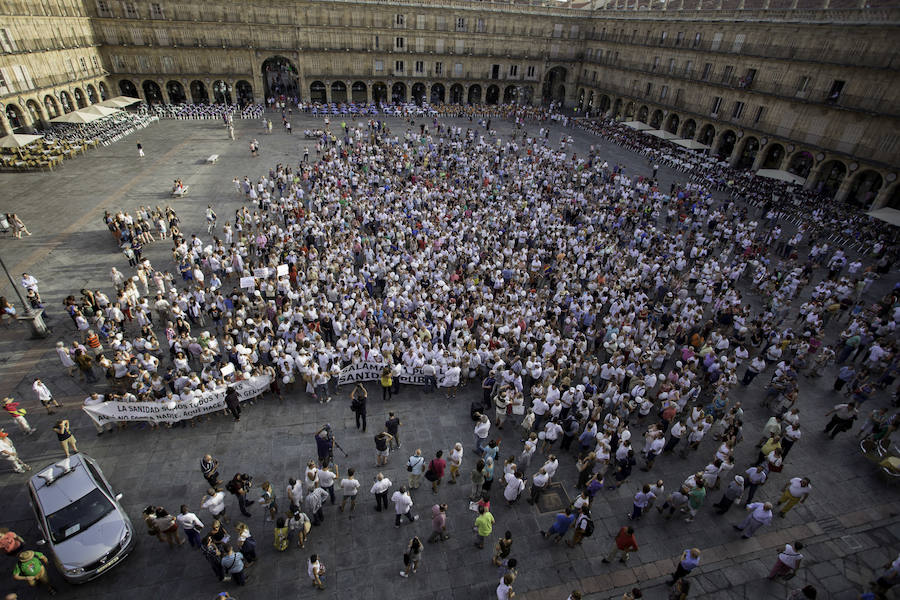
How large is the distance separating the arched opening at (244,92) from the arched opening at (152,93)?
7.36 m

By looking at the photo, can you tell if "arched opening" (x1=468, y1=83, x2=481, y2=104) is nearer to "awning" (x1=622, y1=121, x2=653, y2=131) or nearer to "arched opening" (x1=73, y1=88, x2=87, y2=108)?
"awning" (x1=622, y1=121, x2=653, y2=131)

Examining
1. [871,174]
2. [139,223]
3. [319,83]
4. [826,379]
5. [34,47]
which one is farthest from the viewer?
[319,83]

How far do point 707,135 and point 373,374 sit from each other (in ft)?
131

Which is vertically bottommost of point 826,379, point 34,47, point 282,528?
point 826,379

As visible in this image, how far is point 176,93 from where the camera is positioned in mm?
47719

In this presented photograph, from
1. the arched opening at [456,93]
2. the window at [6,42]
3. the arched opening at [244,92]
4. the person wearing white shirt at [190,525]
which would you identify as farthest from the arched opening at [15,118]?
the arched opening at [456,93]

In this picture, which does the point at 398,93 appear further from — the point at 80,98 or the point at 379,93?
the point at 80,98

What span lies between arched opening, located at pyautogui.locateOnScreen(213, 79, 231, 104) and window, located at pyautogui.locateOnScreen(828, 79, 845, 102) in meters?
52.0

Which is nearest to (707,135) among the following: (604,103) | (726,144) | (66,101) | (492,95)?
(726,144)

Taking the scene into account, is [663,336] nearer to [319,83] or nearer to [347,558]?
[347,558]

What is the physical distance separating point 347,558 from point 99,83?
5027 cm

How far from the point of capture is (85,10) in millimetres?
39625

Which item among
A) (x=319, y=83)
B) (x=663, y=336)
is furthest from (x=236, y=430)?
(x=319, y=83)

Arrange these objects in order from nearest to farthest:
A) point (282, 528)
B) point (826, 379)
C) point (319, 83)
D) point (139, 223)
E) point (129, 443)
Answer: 1. point (282, 528)
2. point (129, 443)
3. point (826, 379)
4. point (139, 223)
5. point (319, 83)
